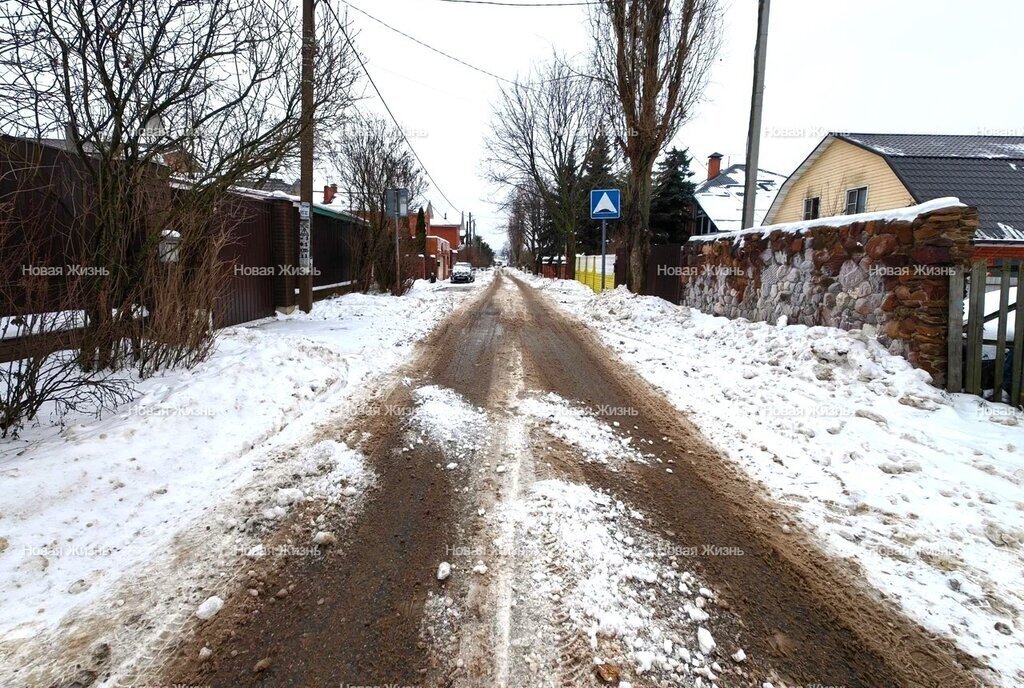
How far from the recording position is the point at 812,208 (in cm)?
2164

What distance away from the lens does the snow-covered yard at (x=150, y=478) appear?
256cm

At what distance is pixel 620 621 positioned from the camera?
7.84 ft

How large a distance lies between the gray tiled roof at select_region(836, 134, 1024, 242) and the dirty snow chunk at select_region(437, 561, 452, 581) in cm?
1863

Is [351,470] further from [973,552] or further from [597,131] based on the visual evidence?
[597,131]

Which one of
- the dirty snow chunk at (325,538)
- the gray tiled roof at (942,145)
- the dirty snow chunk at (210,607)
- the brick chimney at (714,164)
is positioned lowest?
the dirty snow chunk at (210,607)

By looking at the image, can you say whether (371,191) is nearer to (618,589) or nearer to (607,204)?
(607,204)

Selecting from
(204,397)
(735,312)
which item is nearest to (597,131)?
(735,312)

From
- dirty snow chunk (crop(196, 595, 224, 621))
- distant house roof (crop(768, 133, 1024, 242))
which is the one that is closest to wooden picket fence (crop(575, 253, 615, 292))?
distant house roof (crop(768, 133, 1024, 242))

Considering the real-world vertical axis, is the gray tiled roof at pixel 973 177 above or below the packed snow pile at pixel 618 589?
above

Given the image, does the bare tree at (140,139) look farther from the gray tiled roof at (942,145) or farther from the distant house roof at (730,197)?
the distant house roof at (730,197)

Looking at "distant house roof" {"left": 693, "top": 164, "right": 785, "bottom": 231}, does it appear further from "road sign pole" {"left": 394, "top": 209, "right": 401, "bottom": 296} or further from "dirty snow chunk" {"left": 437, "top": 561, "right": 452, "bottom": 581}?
"dirty snow chunk" {"left": 437, "top": 561, "right": 452, "bottom": 581}

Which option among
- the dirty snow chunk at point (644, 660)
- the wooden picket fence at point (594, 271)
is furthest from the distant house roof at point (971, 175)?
the dirty snow chunk at point (644, 660)

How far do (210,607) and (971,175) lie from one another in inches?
905

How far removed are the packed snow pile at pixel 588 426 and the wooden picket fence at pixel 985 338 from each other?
10.9 ft
